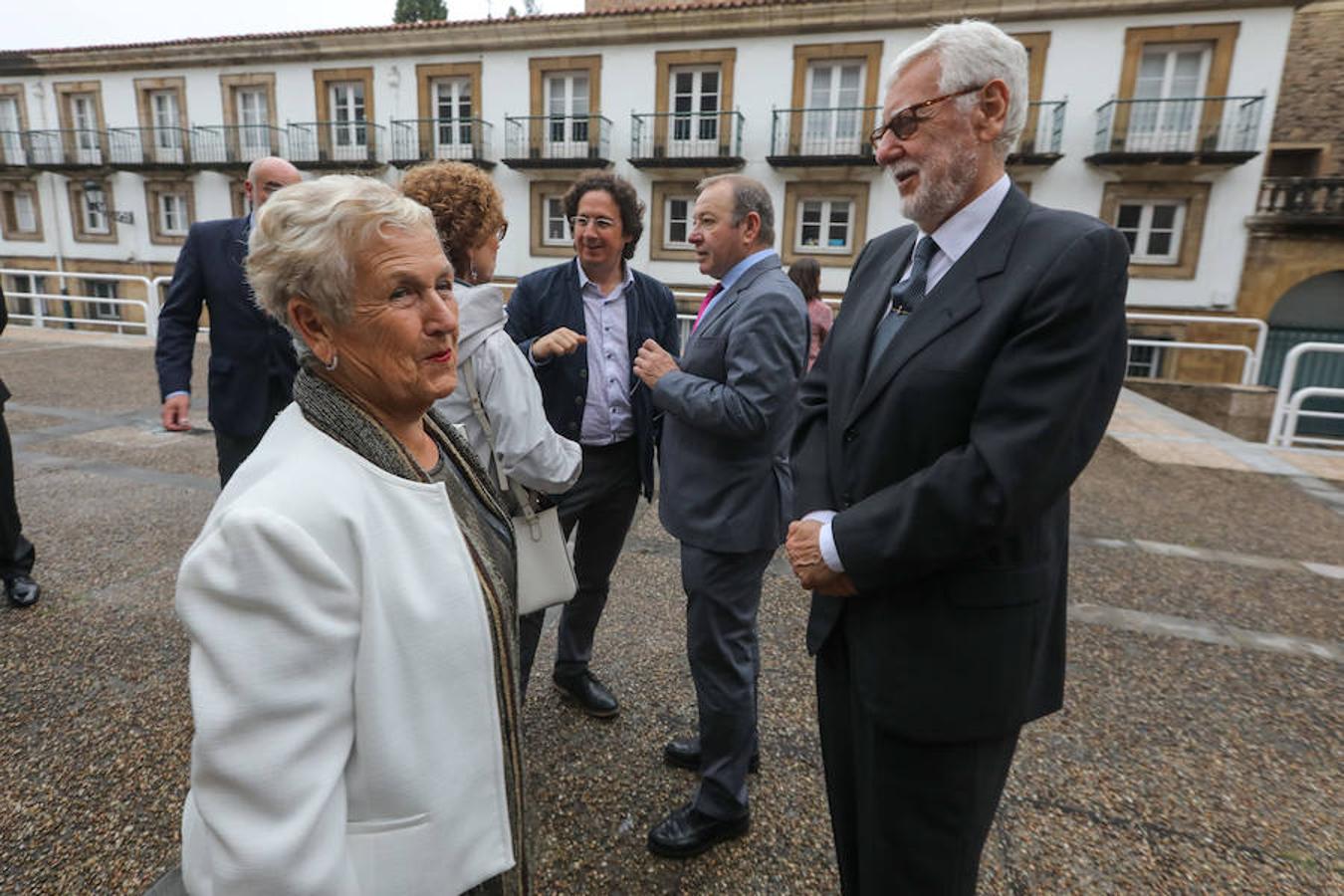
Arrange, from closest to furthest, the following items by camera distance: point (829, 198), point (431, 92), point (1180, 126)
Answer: point (1180, 126) → point (829, 198) → point (431, 92)

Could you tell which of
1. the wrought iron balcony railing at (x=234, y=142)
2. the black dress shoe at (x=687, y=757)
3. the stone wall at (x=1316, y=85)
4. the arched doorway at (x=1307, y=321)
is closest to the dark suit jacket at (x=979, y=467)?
the black dress shoe at (x=687, y=757)

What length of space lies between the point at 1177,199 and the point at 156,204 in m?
27.4

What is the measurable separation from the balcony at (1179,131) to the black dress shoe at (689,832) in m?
17.5

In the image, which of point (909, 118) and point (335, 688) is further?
point (909, 118)

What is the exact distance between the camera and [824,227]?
17.7 meters

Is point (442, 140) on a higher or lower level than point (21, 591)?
higher

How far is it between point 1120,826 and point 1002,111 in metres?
2.07

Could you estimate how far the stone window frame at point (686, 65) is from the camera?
17.2 metres

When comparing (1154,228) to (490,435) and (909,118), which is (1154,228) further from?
(490,435)

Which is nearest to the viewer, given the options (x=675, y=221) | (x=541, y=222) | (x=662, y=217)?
(x=662, y=217)

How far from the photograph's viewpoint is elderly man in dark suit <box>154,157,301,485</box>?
9.86 feet

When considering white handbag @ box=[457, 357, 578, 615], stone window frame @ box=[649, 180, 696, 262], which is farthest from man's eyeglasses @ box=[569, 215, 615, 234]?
stone window frame @ box=[649, 180, 696, 262]

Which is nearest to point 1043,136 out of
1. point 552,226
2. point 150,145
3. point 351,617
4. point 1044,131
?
point 1044,131

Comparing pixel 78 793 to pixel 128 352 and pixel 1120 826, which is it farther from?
pixel 128 352
